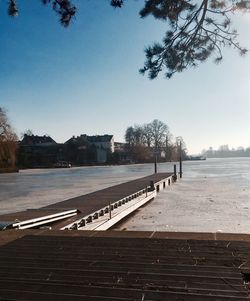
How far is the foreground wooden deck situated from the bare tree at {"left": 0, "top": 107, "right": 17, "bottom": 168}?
53976 millimetres

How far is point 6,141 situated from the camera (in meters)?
57.1

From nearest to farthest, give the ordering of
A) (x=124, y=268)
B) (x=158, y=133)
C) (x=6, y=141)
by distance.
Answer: (x=124, y=268), (x=6, y=141), (x=158, y=133)

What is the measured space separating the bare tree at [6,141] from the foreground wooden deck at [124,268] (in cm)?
5398

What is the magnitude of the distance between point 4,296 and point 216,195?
19.1m

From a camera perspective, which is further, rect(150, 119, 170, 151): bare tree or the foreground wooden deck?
rect(150, 119, 170, 151): bare tree

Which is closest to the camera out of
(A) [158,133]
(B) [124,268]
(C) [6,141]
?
(B) [124,268]

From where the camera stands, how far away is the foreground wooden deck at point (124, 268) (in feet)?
11.1

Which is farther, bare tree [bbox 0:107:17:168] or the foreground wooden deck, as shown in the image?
bare tree [bbox 0:107:17:168]

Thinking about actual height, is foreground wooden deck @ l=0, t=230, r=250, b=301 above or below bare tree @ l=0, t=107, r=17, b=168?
below

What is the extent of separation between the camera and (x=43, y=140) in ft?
393

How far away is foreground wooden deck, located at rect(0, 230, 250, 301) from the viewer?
3.38 meters

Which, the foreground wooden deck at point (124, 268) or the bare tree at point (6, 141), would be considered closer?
the foreground wooden deck at point (124, 268)

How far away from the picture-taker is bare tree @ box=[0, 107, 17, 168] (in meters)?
57.2

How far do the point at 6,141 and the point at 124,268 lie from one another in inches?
2206
